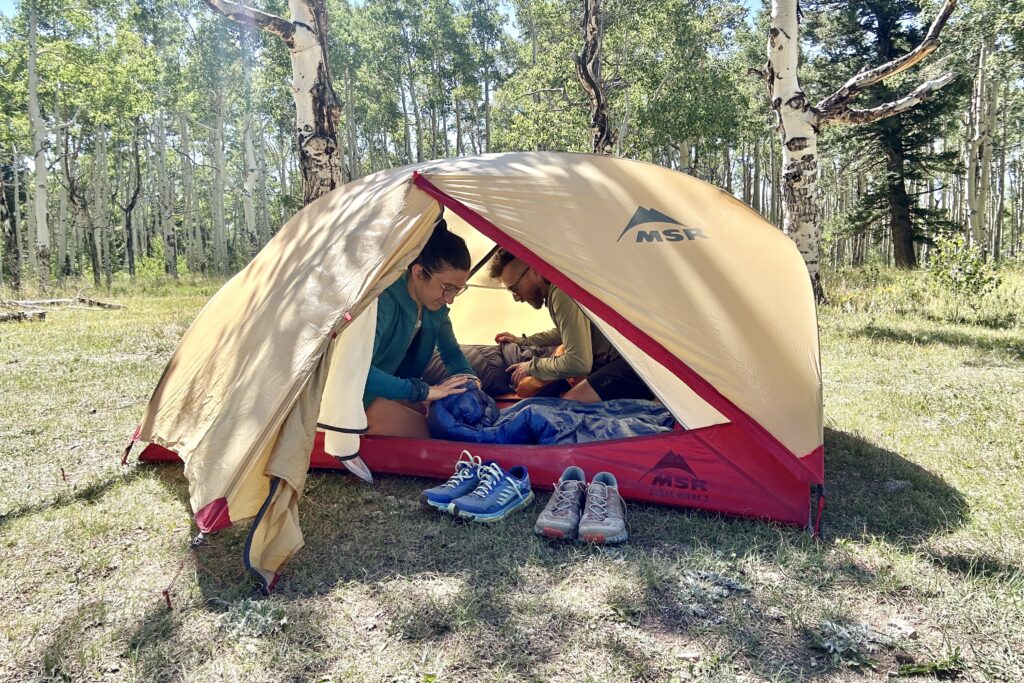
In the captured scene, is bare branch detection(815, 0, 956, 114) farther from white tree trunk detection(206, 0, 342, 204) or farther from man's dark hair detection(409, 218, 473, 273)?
man's dark hair detection(409, 218, 473, 273)

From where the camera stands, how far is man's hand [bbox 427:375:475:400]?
321cm

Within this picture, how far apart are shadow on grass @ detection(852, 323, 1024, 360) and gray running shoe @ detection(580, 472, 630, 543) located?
434cm

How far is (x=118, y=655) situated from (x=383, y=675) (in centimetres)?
79

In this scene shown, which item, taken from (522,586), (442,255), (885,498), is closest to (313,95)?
(442,255)

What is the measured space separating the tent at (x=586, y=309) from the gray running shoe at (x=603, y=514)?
18 cm

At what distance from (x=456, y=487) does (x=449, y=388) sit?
0.60m

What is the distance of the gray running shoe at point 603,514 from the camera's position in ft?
8.05

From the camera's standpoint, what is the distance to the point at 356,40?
22547 millimetres

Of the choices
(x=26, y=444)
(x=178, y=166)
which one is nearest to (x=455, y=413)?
(x=26, y=444)

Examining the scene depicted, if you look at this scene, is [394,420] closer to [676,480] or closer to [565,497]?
[565,497]

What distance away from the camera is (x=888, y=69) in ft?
21.4

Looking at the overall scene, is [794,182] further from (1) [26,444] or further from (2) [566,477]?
(1) [26,444]

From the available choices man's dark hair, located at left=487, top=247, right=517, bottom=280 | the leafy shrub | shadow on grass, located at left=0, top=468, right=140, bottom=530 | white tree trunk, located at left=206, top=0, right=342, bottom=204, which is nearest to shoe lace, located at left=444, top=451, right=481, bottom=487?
man's dark hair, located at left=487, top=247, right=517, bottom=280

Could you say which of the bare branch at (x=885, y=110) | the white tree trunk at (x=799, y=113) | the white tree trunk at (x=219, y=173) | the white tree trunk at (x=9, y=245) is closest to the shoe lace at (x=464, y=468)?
the white tree trunk at (x=799, y=113)
